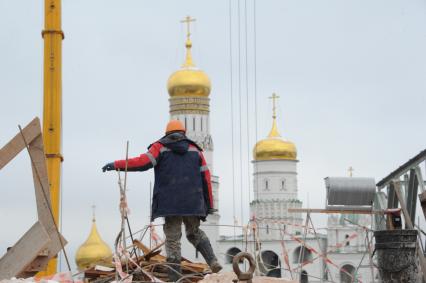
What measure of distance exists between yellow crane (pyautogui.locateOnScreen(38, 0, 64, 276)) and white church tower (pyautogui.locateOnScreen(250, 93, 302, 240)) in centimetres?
6498

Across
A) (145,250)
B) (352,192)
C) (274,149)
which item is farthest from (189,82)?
(145,250)

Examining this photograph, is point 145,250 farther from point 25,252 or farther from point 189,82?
point 189,82

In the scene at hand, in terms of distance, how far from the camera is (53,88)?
1930 cm

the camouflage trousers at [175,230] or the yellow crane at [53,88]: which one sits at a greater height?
the yellow crane at [53,88]

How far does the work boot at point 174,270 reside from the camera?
9.25 m

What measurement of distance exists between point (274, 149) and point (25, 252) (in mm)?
75507

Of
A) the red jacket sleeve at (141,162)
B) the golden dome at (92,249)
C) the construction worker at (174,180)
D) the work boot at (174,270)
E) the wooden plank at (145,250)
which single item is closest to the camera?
the work boot at (174,270)

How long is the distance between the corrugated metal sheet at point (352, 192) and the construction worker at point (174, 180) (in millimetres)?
6004

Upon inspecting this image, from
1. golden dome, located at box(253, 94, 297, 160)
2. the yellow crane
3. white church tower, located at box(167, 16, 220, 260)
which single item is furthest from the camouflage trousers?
golden dome, located at box(253, 94, 297, 160)

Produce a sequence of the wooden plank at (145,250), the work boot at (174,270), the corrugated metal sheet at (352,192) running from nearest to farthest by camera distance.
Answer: the work boot at (174,270) < the wooden plank at (145,250) < the corrugated metal sheet at (352,192)

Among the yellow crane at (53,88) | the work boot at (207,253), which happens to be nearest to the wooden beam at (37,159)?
the work boot at (207,253)

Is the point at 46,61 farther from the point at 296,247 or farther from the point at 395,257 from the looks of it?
the point at 296,247

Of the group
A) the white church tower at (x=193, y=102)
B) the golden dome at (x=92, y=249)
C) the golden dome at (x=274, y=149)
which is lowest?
the golden dome at (x=92, y=249)

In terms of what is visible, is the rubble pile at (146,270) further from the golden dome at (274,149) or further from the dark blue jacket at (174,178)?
the golden dome at (274,149)
